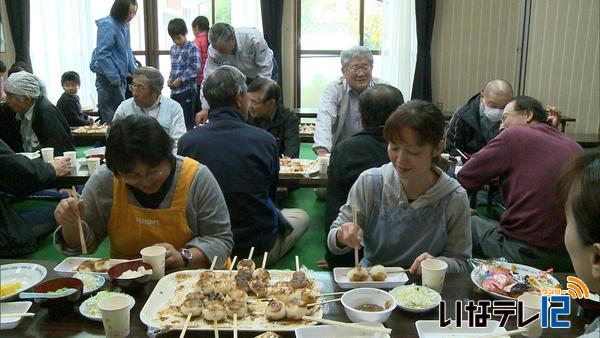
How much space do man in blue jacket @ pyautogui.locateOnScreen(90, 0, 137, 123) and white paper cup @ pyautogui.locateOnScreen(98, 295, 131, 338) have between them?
16.3 ft

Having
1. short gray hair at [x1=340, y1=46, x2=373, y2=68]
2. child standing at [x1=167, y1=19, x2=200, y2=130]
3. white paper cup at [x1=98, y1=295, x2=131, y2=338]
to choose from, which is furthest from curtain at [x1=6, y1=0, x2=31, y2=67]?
white paper cup at [x1=98, y1=295, x2=131, y2=338]

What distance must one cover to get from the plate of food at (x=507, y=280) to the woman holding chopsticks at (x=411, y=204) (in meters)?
0.16

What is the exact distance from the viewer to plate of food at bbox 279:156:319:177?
3.41m

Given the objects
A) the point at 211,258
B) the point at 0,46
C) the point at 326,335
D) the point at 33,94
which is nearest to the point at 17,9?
the point at 0,46

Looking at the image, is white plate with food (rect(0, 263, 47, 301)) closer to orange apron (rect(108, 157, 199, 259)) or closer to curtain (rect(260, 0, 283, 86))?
orange apron (rect(108, 157, 199, 259))

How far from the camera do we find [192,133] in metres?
2.70

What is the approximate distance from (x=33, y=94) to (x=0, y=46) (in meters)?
5.45

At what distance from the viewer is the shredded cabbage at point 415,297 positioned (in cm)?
146

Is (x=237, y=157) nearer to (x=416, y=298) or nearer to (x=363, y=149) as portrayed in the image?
(x=363, y=149)

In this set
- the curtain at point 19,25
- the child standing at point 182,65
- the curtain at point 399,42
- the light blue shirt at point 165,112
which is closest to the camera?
the light blue shirt at point 165,112

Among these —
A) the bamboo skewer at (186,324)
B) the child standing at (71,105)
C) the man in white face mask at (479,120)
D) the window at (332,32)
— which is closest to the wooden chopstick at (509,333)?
the bamboo skewer at (186,324)

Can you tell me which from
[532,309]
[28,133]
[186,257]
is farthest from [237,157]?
[28,133]

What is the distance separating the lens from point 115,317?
131 centimetres

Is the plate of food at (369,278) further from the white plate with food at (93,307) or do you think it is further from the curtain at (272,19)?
the curtain at (272,19)
